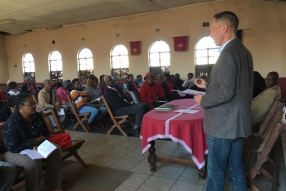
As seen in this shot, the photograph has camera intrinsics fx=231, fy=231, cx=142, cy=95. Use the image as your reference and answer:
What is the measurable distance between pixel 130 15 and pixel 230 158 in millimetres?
9020

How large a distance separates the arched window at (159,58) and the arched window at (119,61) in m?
1.22

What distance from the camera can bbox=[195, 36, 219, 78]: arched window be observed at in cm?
856

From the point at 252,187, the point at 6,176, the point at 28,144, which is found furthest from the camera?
the point at 28,144

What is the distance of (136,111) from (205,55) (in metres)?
5.34

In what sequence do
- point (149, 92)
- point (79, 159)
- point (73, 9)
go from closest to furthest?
point (79, 159) → point (149, 92) → point (73, 9)

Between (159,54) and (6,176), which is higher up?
(159,54)

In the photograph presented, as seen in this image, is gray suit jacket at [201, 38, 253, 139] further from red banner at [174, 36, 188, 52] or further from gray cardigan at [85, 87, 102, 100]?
red banner at [174, 36, 188, 52]

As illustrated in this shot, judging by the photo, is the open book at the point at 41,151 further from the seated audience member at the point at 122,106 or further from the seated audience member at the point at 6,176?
the seated audience member at the point at 122,106

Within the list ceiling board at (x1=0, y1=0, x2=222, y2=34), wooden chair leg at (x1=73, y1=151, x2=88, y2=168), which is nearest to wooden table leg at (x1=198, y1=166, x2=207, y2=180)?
wooden chair leg at (x1=73, y1=151, x2=88, y2=168)

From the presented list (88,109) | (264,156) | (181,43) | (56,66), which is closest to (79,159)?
(88,109)

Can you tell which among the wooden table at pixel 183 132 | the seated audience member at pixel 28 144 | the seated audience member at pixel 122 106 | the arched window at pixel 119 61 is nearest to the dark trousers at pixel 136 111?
the seated audience member at pixel 122 106

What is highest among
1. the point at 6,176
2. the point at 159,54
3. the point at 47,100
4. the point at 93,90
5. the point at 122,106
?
the point at 159,54

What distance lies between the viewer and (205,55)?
8695mm

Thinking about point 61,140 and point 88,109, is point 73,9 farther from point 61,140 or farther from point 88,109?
point 61,140
